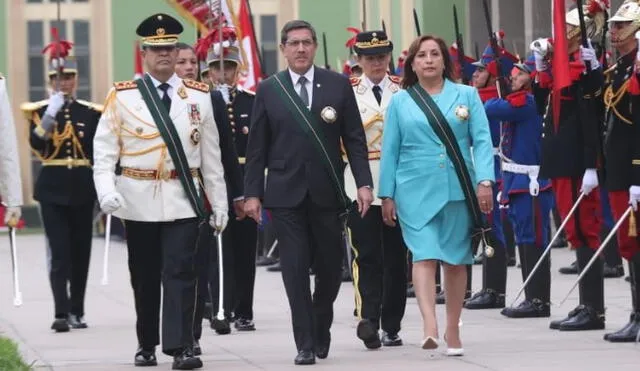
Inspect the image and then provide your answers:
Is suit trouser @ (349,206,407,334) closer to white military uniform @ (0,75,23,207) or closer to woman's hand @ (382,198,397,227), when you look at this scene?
woman's hand @ (382,198,397,227)

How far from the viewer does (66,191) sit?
14805mm

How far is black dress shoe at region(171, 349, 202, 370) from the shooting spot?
11422 millimetres

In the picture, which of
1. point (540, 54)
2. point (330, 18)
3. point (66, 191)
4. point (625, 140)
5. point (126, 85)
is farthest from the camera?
point (330, 18)

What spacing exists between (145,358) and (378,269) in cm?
163

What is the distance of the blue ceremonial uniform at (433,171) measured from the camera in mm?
11727

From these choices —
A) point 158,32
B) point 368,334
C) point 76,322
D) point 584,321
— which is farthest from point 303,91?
point 76,322

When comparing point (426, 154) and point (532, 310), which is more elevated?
point (426, 154)

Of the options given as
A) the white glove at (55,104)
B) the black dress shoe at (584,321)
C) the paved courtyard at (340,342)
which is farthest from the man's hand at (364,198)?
the white glove at (55,104)

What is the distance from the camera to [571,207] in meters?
13.5

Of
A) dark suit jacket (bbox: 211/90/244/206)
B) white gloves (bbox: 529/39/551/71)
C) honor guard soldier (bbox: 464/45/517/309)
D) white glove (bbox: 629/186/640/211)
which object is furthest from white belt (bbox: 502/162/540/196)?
dark suit jacket (bbox: 211/90/244/206)

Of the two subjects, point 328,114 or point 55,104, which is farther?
point 55,104

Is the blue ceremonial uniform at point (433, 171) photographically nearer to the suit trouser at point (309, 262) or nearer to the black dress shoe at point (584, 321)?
the suit trouser at point (309, 262)

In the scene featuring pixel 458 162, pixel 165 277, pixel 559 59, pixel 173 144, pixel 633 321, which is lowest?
pixel 633 321

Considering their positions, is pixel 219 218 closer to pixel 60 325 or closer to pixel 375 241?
pixel 375 241
